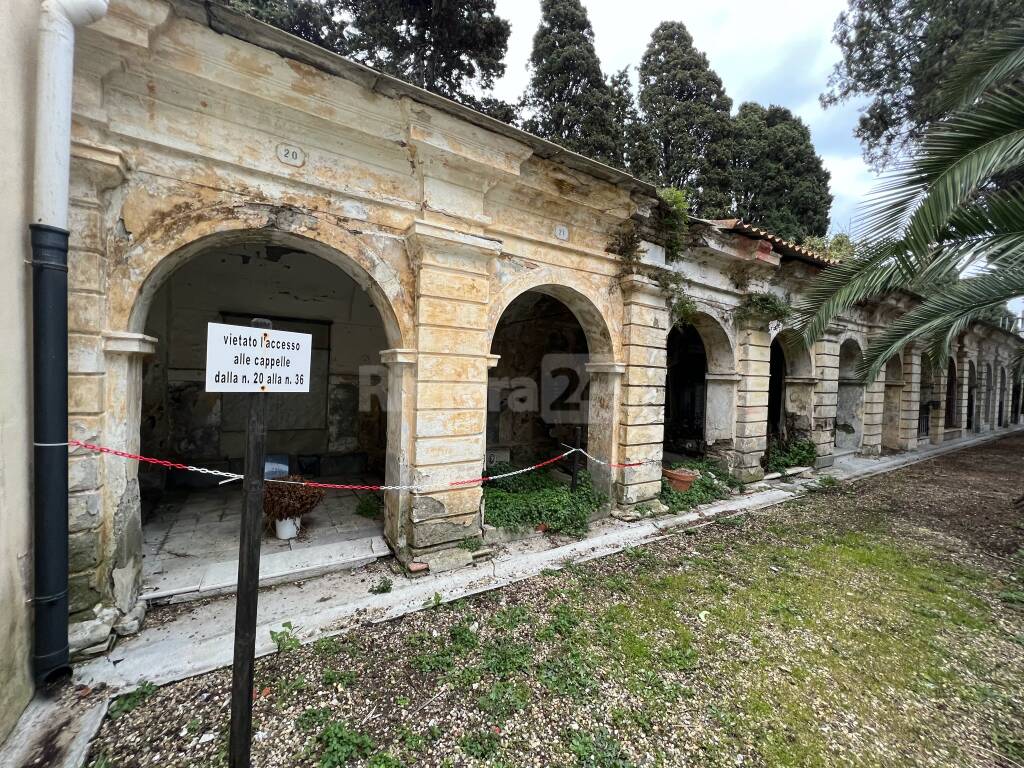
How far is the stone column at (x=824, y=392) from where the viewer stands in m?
8.83

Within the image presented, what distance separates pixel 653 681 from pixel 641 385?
3801 millimetres

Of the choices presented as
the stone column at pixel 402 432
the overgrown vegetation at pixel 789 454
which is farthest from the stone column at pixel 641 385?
A: the overgrown vegetation at pixel 789 454

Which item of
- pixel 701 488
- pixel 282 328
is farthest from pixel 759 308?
pixel 282 328

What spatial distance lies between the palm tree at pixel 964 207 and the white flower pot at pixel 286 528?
6971mm

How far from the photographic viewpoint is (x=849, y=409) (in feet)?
36.1

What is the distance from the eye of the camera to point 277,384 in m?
1.95

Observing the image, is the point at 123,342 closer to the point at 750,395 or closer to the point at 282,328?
the point at 282,328

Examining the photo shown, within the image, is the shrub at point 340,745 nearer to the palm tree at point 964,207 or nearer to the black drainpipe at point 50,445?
the black drainpipe at point 50,445

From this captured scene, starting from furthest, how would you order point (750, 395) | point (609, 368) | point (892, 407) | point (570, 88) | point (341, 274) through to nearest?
point (570, 88), point (892, 407), point (750, 395), point (341, 274), point (609, 368)

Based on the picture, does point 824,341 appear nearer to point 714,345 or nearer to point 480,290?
point 714,345

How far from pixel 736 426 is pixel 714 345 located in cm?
156

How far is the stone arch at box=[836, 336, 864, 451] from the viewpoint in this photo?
10.7 m

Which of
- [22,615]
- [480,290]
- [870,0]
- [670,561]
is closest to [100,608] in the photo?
[22,615]

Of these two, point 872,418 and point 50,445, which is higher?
point 50,445
